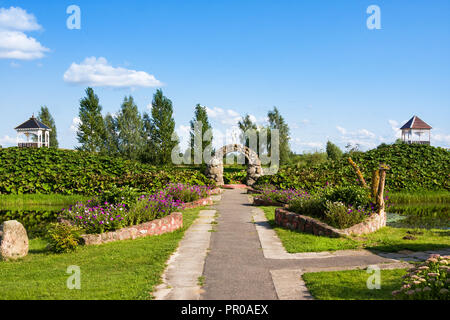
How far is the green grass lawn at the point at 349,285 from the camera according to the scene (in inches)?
210

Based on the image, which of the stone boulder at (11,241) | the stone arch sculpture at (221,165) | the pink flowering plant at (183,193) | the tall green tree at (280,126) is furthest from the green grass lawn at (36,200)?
the tall green tree at (280,126)

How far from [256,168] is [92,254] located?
18.7 m

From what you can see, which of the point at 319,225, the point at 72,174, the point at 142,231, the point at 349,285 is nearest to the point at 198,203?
the point at 142,231

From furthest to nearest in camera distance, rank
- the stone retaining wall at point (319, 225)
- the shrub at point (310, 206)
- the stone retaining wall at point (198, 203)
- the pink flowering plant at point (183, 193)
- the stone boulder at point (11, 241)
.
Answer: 1. the pink flowering plant at point (183, 193)
2. the stone retaining wall at point (198, 203)
3. the shrub at point (310, 206)
4. the stone retaining wall at point (319, 225)
5. the stone boulder at point (11, 241)

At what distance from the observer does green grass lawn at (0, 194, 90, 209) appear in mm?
19656

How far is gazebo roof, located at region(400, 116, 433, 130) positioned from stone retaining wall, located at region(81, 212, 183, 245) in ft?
90.0

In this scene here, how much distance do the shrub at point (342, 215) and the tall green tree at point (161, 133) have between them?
26.0 m

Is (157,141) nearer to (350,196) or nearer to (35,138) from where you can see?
(35,138)

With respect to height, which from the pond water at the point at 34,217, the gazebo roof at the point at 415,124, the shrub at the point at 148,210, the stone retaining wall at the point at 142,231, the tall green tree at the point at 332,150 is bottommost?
the pond water at the point at 34,217

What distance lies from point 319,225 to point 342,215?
0.71 metres

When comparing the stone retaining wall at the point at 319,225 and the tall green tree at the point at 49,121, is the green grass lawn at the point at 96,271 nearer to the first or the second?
the stone retaining wall at the point at 319,225

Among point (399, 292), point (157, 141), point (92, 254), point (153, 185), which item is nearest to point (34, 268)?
A: point (92, 254)

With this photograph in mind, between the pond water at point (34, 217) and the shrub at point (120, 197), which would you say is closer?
the shrub at point (120, 197)

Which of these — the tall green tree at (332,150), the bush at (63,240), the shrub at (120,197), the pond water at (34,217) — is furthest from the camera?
the tall green tree at (332,150)
